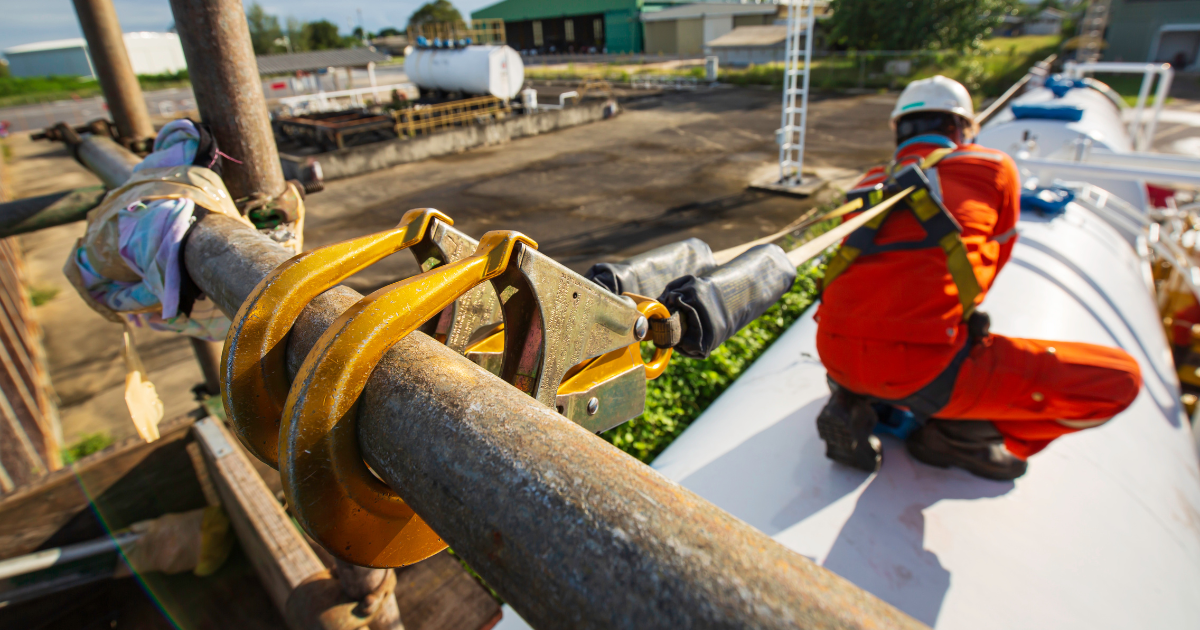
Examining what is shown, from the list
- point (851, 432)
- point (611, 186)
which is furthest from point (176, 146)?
point (611, 186)

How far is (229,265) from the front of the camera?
1108mm

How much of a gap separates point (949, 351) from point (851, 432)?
590mm

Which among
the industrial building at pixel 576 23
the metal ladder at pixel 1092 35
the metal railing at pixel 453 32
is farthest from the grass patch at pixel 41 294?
the industrial building at pixel 576 23

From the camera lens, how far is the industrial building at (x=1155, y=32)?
30484 millimetres

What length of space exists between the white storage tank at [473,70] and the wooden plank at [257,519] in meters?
18.4

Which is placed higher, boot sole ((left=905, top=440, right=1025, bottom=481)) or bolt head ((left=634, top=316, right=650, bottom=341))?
bolt head ((left=634, top=316, right=650, bottom=341))

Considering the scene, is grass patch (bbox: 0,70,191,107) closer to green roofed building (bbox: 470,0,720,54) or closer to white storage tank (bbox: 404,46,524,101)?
green roofed building (bbox: 470,0,720,54)

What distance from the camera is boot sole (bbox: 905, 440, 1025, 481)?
2752 millimetres

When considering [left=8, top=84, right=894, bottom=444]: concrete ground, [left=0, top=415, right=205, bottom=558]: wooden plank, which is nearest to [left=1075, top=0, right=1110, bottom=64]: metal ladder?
[left=8, top=84, right=894, bottom=444]: concrete ground

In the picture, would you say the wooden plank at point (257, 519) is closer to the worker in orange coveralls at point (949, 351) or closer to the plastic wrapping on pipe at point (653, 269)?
the plastic wrapping on pipe at point (653, 269)

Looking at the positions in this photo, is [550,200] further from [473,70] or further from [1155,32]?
[1155,32]

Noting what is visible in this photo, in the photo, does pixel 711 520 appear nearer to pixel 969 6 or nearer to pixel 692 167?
pixel 692 167

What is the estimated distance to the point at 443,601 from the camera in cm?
250

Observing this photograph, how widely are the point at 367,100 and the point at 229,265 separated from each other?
29.4 metres
